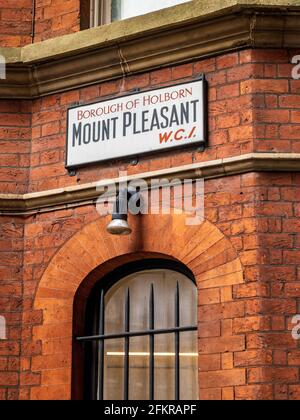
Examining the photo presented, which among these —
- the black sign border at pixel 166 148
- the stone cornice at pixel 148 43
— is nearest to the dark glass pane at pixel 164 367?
the black sign border at pixel 166 148

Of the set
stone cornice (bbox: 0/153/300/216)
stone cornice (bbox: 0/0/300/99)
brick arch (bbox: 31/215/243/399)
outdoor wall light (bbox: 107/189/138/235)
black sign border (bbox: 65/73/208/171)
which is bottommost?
brick arch (bbox: 31/215/243/399)

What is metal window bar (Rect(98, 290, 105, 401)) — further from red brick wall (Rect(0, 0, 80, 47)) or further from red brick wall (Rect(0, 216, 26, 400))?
red brick wall (Rect(0, 0, 80, 47))

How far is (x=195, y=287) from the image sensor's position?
320 inches

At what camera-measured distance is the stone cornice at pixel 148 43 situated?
314 inches

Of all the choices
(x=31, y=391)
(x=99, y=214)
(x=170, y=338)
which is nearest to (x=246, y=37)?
(x=99, y=214)

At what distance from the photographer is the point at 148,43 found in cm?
836

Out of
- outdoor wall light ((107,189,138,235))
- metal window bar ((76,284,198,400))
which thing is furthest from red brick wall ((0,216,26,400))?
outdoor wall light ((107,189,138,235))

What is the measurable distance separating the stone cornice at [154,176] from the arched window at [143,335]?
2.31 feet

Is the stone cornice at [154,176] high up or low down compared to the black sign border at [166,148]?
down

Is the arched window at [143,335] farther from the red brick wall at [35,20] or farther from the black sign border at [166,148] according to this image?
the red brick wall at [35,20]

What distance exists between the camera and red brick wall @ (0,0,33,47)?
29.8 feet

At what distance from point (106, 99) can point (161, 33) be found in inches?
29.8

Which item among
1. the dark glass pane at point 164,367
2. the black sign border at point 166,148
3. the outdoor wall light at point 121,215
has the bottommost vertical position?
the dark glass pane at point 164,367

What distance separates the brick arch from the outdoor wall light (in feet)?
0.60
